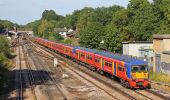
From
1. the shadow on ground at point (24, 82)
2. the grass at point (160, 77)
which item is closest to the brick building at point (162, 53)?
the grass at point (160, 77)

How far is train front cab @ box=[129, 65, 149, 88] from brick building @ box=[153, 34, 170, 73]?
785cm

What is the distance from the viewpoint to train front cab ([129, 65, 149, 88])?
31656 mm

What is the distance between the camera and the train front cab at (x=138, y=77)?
31.7m

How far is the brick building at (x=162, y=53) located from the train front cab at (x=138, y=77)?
785 centimetres

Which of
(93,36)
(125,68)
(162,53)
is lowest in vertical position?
(125,68)

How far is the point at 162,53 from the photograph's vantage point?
133 ft

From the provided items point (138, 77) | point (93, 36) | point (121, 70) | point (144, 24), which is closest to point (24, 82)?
point (121, 70)

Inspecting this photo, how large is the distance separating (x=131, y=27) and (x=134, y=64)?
41.5 meters

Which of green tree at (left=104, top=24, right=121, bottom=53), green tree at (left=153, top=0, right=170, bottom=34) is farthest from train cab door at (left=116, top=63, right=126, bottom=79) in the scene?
green tree at (left=153, top=0, right=170, bottom=34)

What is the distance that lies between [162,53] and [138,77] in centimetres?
979

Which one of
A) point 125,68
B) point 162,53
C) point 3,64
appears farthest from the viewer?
point 3,64

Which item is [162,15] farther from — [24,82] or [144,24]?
[24,82]

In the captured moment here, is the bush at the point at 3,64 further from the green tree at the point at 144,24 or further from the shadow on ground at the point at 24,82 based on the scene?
the green tree at the point at 144,24

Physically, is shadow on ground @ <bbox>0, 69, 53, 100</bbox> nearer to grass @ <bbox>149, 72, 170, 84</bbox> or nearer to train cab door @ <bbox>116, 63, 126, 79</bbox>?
train cab door @ <bbox>116, 63, 126, 79</bbox>
